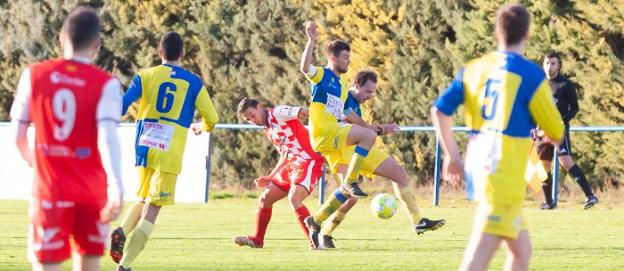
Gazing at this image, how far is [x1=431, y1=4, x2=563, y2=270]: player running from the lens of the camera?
6797 mm

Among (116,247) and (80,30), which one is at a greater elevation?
(80,30)

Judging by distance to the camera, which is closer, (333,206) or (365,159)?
(333,206)

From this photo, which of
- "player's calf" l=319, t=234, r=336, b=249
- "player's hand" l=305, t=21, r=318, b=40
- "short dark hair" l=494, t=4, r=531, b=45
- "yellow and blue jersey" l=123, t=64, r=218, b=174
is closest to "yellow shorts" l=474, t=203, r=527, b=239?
"short dark hair" l=494, t=4, r=531, b=45

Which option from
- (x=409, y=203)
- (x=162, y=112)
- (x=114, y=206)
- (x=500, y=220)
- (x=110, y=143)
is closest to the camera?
(x=114, y=206)

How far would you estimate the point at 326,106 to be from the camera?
1259 centimetres

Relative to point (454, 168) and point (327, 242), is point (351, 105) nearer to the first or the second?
point (327, 242)

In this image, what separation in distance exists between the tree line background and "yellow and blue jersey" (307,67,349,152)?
9.69 meters

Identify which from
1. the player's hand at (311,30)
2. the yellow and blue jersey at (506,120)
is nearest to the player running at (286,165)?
the player's hand at (311,30)

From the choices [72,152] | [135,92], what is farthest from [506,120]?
[135,92]

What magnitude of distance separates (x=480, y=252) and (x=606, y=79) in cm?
1529

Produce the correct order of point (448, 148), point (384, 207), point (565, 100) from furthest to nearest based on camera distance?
point (565, 100), point (384, 207), point (448, 148)

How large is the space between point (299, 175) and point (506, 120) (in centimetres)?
616

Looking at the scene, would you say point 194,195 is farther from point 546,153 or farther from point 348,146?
point 348,146

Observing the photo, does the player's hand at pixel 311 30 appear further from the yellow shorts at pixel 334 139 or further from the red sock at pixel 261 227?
the red sock at pixel 261 227
